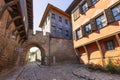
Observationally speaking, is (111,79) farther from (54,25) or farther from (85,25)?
(54,25)

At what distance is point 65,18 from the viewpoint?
23625mm

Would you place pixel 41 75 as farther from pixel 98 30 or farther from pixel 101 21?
pixel 101 21

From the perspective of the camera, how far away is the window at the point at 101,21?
35.1ft

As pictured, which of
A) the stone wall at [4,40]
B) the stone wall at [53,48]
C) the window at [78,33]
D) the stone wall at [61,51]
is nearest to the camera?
the stone wall at [4,40]

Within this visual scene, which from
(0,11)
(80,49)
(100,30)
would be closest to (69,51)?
(80,49)

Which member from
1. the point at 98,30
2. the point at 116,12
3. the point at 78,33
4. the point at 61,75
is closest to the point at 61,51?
the point at 78,33

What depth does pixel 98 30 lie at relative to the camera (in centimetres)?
1123

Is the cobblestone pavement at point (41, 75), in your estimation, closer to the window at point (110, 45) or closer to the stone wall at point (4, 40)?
the stone wall at point (4, 40)

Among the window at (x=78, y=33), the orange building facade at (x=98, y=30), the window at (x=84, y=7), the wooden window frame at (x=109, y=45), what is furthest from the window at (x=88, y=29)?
the wooden window frame at (x=109, y=45)

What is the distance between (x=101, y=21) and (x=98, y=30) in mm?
936

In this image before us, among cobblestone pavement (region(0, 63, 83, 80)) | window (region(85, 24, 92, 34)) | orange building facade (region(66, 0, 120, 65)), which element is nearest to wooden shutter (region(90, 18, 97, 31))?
orange building facade (region(66, 0, 120, 65))

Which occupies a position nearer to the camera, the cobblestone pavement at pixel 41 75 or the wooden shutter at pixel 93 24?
the cobblestone pavement at pixel 41 75

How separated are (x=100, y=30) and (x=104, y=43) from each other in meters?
1.35

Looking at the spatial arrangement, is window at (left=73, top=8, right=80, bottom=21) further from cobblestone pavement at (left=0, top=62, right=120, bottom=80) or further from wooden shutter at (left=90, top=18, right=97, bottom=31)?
cobblestone pavement at (left=0, top=62, right=120, bottom=80)
